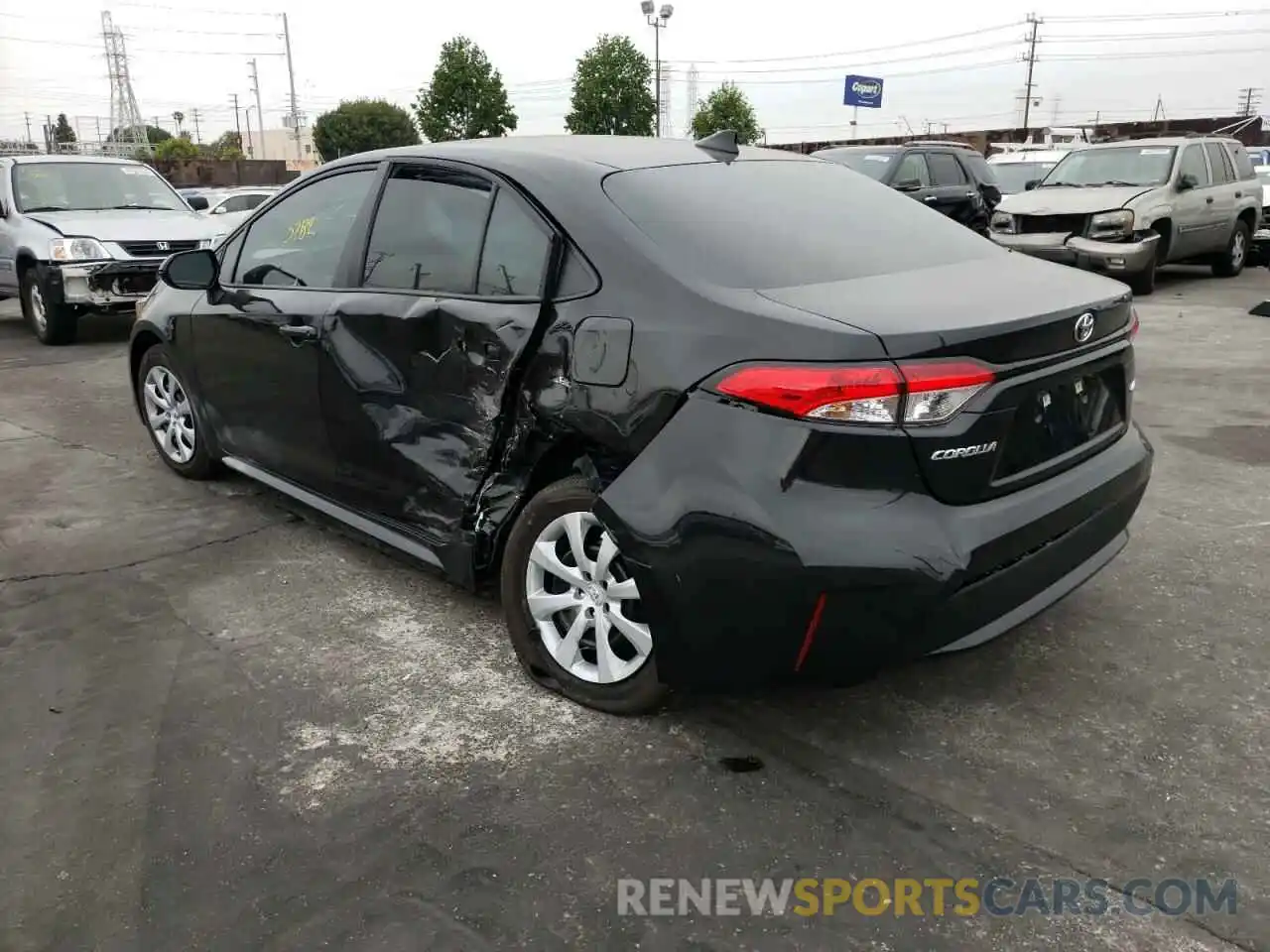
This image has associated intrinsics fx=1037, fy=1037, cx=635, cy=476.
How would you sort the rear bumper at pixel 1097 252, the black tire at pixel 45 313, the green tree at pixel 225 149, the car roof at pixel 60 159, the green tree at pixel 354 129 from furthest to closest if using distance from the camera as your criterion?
the green tree at pixel 225 149, the green tree at pixel 354 129, the rear bumper at pixel 1097 252, the car roof at pixel 60 159, the black tire at pixel 45 313

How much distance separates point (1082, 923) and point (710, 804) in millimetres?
875

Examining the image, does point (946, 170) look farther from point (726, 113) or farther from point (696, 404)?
point (726, 113)

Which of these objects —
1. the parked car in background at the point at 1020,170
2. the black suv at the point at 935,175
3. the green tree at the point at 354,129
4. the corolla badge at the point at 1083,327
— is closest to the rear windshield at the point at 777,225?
the corolla badge at the point at 1083,327

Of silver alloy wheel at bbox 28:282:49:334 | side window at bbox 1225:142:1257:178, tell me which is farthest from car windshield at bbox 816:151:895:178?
silver alloy wheel at bbox 28:282:49:334

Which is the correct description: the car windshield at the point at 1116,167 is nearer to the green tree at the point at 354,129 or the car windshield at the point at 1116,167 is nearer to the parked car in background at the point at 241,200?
the parked car in background at the point at 241,200

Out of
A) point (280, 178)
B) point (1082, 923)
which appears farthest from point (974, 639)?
point (280, 178)

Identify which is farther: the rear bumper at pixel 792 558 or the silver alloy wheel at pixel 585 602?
the silver alloy wheel at pixel 585 602

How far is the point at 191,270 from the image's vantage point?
440cm

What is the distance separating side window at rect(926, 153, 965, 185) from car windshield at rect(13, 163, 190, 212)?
9.43m

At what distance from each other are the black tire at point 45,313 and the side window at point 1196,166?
12.0 meters

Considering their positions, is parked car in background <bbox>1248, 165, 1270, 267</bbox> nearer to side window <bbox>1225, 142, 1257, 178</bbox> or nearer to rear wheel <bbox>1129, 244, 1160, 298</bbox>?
side window <bbox>1225, 142, 1257, 178</bbox>

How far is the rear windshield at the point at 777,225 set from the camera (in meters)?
2.81

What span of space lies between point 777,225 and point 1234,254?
13.2m

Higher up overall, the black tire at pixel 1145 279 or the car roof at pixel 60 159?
the car roof at pixel 60 159
